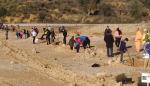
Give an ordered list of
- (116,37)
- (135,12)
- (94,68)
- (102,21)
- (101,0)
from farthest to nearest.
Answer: (101,0)
(135,12)
(102,21)
(116,37)
(94,68)

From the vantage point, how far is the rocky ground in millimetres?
22781

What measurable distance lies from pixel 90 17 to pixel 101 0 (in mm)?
12597

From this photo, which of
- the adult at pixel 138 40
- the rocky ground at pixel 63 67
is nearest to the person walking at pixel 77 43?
the rocky ground at pixel 63 67

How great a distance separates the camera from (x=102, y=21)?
3162 inches

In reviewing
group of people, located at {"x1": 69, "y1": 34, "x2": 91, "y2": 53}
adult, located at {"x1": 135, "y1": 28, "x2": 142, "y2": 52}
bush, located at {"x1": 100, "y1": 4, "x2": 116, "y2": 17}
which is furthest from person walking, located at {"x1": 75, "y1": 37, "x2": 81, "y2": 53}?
bush, located at {"x1": 100, "y1": 4, "x2": 116, "y2": 17}

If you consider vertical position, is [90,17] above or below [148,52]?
below

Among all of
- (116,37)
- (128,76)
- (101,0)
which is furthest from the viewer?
(101,0)

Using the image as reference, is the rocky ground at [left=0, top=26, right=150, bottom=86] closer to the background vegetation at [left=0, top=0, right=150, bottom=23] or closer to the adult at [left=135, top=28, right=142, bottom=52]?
the adult at [left=135, top=28, right=142, bottom=52]

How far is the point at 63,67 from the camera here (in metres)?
26.2

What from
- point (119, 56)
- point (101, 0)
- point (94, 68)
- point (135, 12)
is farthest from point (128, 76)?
point (101, 0)

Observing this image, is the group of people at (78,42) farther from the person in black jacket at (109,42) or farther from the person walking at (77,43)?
the person in black jacket at (109,42)

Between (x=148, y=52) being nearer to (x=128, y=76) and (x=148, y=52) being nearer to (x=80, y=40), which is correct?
(x=128, y=76)

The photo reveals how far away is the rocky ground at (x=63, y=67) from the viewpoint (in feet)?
74.7

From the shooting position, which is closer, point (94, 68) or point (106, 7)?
point (94, 68)
